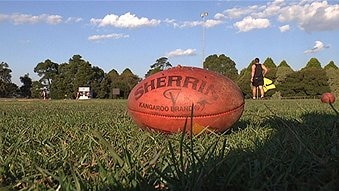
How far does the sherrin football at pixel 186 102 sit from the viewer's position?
4.05 m

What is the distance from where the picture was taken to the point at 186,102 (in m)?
4.05

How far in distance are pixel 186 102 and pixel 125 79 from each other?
5779cm

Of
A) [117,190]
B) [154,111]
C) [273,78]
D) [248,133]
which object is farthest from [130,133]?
[273,78]

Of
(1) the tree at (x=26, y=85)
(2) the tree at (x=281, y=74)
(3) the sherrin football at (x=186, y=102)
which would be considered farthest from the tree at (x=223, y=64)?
(3) the sherrin football at (x=186, y=102)

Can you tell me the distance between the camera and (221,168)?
1986 mm

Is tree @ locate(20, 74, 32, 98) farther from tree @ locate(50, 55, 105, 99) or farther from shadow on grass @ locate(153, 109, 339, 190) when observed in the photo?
shadow on grass @ locate(153, 109, 339, 190)

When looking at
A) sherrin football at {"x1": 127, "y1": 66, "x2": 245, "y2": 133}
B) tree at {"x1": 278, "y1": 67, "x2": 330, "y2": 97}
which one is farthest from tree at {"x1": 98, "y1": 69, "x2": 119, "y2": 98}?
sherrin football at {"x1": 127, "y1": 66, "x2": 245, "y2": 133}

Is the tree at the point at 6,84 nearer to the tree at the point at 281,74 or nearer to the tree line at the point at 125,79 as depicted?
the tree line at the point at 125,79

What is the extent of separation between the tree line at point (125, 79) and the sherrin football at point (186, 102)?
32.6 metres

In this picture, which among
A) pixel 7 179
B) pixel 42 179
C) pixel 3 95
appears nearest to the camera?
pixel 42 179

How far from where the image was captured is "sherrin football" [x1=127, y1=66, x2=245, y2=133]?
4.05m

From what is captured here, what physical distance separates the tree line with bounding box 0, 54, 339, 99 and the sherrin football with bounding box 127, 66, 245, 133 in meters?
32.6

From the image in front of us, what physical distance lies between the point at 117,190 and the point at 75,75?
6181cm

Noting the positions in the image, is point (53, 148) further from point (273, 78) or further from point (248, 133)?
point (273, 78)
